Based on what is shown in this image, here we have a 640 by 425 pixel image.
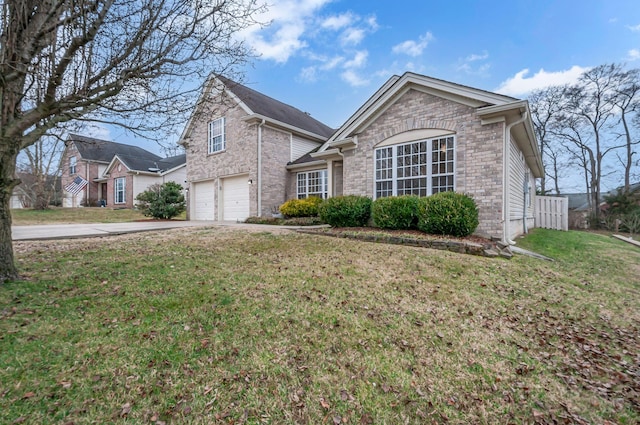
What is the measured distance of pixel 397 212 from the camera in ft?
27.5

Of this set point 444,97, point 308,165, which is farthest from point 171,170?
point 444,97

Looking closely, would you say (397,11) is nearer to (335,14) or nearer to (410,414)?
(335,14)

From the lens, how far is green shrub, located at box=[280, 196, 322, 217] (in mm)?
12727

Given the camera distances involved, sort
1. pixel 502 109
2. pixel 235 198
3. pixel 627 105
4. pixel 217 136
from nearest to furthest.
→ 1. pixel 502 109
2. pixel 235 198
3. pixel 217 136
4. pixel 627 105

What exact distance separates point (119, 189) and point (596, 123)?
4027 cm

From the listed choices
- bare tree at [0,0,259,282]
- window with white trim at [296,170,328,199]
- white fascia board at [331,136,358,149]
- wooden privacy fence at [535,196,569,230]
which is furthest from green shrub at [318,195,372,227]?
wooden privacy fence at [535,196,569,230]

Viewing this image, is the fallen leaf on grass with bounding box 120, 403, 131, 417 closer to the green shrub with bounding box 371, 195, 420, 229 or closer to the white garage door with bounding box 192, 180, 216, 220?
the green shrub with bounding box 371, 195, 420, 229

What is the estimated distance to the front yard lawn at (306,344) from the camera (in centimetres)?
218

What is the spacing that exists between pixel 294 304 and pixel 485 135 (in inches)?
291

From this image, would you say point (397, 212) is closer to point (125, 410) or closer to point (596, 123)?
point (125, 410)

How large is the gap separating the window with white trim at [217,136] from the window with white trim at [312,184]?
479 centimetres

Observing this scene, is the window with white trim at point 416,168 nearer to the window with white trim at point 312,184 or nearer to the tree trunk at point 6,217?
the window with white trim at point 312,184

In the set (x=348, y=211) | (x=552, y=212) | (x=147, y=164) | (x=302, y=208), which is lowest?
(x=552, y=212)

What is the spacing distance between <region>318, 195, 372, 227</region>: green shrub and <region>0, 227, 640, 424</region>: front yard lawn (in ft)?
13.9
